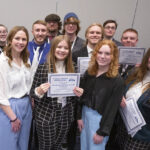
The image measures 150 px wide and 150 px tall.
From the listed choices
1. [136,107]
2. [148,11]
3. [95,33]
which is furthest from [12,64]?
[148,11]

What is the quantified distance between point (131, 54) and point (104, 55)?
0.68 m

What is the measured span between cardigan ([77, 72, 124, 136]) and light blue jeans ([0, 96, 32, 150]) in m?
0.63

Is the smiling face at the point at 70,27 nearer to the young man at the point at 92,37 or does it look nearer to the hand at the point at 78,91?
the young man at the point at 92,37

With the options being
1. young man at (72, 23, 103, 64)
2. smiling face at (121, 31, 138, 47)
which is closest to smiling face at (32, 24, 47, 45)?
young man at (72, 23, 103, 64)

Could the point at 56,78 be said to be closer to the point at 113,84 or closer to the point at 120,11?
the point at 113,84

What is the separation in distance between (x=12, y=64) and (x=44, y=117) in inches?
23.0

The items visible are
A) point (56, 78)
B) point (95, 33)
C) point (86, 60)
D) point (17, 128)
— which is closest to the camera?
point (56, 78)

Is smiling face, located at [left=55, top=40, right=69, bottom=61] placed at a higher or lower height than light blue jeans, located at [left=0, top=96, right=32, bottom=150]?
higher

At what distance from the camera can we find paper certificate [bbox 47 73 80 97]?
4.24 ft

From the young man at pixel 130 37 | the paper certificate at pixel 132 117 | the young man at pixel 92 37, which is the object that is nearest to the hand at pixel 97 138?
the paper certificate at pixel 132 117

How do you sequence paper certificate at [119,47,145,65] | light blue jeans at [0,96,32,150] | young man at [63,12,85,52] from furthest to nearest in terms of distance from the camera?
young man at [63,12,85,52] < paper certificate at [119,47,145,65] < light blue jeans at [0,96,32,150]

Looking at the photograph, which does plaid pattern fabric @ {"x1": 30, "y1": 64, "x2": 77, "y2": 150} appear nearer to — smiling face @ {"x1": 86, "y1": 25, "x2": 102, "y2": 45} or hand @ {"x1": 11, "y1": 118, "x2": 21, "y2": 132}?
hand @ {"x1": 11, "y1": 118, "x2": 21, "y2": 132}

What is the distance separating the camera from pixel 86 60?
162cm

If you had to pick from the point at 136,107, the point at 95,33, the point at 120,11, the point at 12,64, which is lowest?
the point at 136,107
